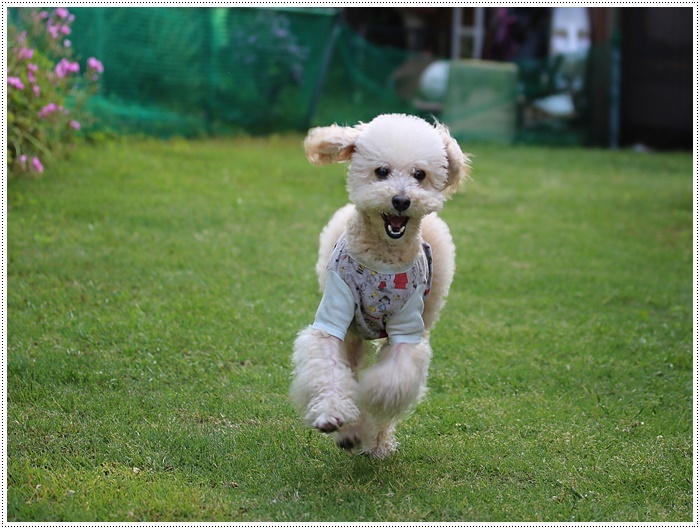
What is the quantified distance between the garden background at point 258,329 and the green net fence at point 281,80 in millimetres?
64

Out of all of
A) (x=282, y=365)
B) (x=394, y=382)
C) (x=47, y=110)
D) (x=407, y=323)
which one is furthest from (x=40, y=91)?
(x=394, y=382)

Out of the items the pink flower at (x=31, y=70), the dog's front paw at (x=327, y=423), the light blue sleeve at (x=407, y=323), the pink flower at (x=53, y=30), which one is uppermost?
the pink flower at (x=53, y=30)

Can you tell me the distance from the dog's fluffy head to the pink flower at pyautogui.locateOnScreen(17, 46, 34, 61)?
4968 millimetres

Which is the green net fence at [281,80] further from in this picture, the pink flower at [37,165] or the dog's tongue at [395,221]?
the dog's tongue at [395,221]

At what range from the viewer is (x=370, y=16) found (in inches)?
700

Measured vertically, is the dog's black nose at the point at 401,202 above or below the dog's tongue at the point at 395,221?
above

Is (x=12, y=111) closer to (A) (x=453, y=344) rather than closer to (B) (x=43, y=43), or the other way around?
(B) (x=43, y=43)

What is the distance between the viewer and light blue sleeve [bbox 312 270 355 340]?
362 cm

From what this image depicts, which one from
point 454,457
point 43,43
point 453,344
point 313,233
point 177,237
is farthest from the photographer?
point 43,43

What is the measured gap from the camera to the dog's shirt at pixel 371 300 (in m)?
3.62

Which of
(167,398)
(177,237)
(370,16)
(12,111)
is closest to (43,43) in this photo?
(12,111)

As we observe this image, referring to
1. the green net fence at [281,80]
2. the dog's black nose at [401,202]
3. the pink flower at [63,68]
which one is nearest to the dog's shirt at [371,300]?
the dog's black nose at [401,202]

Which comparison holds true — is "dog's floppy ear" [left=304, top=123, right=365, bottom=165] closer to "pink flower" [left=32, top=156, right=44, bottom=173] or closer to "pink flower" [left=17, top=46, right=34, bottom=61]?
"pink flower" [left=32, top=156, right=44, bottom=173]

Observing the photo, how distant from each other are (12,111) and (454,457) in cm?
556
